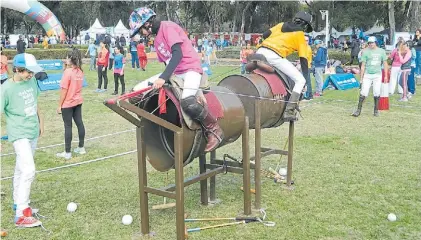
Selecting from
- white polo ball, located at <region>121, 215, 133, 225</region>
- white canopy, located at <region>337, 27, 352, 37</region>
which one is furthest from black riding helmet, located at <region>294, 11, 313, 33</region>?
white canopy, located at <region>337, 27, 352, 37</region>

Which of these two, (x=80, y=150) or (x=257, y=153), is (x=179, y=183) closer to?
(x=257, y=153)

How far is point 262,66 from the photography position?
267 inches

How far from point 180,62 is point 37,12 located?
125 ft

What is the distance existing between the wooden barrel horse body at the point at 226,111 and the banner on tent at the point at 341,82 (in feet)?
36.7

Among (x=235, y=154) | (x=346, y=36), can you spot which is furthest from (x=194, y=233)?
(x=346, y=36)

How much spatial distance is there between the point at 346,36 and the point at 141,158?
5713 centimetres

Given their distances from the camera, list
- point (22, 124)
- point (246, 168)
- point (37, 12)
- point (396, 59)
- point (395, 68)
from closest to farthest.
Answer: point (22, 124)
point (246, 168)
point (396, 59)
point (395, 68)
point (37, 12)

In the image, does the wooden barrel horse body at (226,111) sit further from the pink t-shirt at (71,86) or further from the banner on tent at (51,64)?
the banner on tent at (51,64)

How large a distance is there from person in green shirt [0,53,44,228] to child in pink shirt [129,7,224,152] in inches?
58.9

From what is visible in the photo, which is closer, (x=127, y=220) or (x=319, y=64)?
(x=127, y=220)

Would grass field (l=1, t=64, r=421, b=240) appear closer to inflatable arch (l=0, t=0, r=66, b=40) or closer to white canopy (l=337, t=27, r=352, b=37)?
inflatable arch (l=0, t=0, r=66, b=40)

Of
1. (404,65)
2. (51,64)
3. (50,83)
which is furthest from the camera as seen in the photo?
(51,64)

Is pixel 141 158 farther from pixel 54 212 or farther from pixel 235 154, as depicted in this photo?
pixel 235 154

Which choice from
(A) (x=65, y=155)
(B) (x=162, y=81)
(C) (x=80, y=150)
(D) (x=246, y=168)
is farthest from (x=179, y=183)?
(C) (x=80, y=150)
